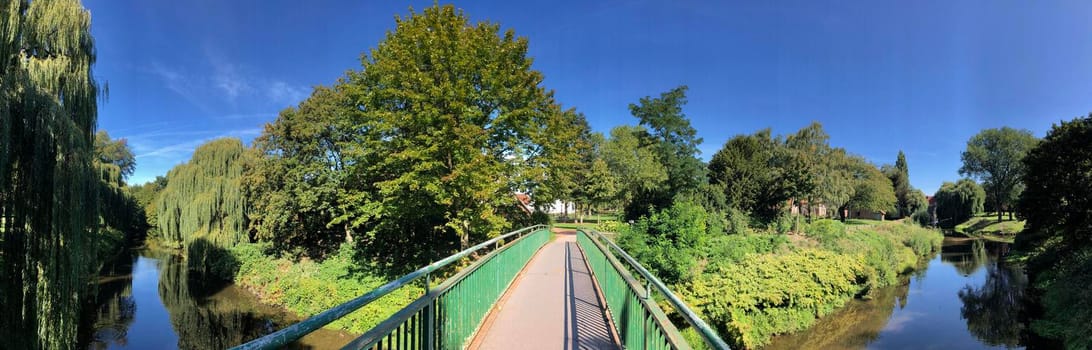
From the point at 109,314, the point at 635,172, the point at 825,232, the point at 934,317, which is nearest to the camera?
the point at 109,314

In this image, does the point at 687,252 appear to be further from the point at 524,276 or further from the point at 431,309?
the point at 431,309

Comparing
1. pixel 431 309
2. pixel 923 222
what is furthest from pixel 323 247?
pixel 923 222

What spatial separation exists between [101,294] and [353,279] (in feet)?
39.9

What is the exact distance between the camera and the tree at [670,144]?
32.5 meters

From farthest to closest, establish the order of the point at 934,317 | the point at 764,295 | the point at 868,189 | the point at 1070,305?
the point at 868,189
the point at 934,317
the point at 1070,305
the point at 764,295

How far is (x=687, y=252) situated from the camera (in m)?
16.4

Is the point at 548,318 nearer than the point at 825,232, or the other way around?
the point at 548,318

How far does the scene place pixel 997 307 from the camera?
19.5 meters

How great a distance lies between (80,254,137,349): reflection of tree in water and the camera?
1461 cm

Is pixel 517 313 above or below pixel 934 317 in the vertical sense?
above

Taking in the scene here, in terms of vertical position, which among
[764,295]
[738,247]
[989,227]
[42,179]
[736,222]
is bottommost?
[989,227]

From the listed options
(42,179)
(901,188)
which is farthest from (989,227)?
(42,179)

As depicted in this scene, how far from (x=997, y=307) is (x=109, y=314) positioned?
38672mm

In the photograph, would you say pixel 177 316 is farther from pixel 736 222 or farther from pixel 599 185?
pixel 736 222
